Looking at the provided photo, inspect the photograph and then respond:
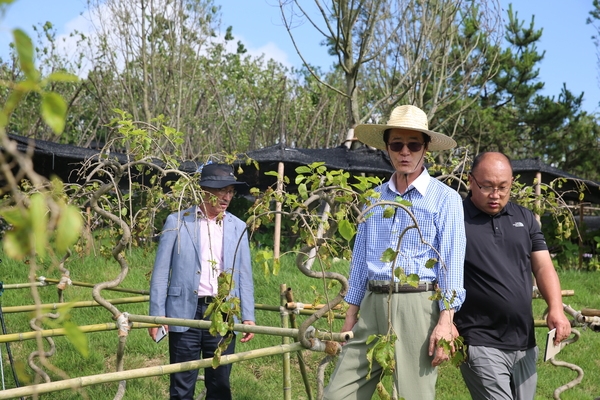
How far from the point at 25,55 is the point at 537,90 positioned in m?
18.1

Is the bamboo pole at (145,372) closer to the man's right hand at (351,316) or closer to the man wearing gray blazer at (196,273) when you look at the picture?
the man's right hand at (351,316)

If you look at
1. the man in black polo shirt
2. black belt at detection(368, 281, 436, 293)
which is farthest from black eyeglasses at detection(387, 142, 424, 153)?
black belt at detection(368, 281, 436, 293)

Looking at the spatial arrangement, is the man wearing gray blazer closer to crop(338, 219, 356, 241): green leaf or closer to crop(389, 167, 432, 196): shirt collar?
crop(389, 167, 432, 196): shirt collar

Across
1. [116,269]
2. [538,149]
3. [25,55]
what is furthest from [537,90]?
[25,55]

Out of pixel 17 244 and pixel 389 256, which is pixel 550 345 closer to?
pixel 389 256

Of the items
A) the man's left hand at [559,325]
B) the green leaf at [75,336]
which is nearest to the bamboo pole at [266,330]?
the man's left hand at [559,325]

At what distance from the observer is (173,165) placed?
448 centimetres

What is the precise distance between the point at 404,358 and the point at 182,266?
1591 millimetres

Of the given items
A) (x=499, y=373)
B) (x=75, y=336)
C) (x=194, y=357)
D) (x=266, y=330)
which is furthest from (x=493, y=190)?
(x=75, y=336)

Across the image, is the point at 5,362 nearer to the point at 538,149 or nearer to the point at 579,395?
the point at 579,395

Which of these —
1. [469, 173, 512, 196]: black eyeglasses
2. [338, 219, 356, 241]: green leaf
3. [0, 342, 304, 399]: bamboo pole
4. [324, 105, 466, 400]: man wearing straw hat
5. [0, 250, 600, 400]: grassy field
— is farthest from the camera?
[0, 250, 600, 400]: grassy field

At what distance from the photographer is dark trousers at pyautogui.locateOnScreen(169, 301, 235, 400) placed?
4.26 metres

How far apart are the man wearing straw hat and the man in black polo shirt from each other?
0.30 m

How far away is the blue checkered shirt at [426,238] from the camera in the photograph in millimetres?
3193
